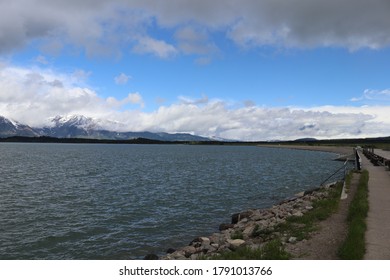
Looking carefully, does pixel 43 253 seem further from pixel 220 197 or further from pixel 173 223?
pixel 220 197

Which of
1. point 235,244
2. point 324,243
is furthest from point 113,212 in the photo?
point 324,243

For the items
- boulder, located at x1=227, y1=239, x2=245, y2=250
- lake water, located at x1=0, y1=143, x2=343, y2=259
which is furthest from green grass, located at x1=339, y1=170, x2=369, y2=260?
lake water, located at x1=0, y1=143, x2=343, y2=259

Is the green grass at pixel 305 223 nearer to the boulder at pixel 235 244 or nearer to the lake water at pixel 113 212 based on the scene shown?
the boulder at pixel 235 244

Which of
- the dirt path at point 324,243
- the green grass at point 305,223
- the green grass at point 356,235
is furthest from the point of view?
the green grass at point 305,223

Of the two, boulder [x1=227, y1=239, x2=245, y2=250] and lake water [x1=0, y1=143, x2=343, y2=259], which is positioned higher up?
boulder [x1=227, y1=239, x2=245, y2=250]

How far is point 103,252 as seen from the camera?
2014 cm

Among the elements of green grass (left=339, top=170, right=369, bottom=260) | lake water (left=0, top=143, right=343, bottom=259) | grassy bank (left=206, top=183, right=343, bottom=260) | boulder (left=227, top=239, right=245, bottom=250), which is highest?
green grass (left=339, top=170, right=369, bottom=260)

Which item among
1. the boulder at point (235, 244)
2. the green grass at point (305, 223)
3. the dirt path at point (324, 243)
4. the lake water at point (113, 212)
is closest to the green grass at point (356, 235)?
the dirt path at point (324, 243)

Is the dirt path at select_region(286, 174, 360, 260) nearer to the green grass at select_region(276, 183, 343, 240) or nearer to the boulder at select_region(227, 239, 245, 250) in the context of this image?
the green grass at select_region(276, 183, 343, 240)

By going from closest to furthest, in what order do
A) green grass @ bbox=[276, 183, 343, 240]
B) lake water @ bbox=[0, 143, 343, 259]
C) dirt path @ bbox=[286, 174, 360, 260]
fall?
dirt path @ bbox=[286, 174, 360, 260] → green grass @ bbox=[276, 183, 343, 240] → lake water @ bbox=[0, 143, 343, 259]

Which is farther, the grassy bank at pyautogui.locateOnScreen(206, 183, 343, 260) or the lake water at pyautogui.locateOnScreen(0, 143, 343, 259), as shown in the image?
the lake water at pyautogui.locateOnScreen(0, 143, 343, 259)

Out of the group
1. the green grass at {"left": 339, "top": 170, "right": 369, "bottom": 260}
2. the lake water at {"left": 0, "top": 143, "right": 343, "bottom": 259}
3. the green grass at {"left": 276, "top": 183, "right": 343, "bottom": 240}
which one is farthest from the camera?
the lake water at {"left": 0, "top": 143, "right": 343, "bottom": 259}

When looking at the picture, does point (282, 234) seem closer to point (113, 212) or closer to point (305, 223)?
point (305, 223)
